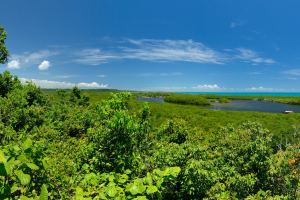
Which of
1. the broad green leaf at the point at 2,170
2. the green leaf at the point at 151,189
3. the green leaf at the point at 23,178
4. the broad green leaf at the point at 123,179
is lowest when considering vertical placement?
the broad green leaf at the point at 123,179

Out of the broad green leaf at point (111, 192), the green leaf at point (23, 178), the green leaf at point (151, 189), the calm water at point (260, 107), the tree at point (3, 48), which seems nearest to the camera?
the green leaf at point (23, 178)

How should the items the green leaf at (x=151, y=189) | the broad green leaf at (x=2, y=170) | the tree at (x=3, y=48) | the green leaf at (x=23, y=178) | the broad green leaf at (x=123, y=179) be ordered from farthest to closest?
1. the tree at (x=3, y=48)
2. the broad green leaf at (x=123, y=179)
3. the green leaf at (x=151, y=189)
4. the green leaf at (x=23, y=178)
5. the broad green leaf at (x=2, y=170)

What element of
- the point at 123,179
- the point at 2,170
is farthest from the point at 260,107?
the point at 2,170

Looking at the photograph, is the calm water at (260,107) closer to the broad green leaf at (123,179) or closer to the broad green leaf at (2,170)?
the broad green leaf at (123,179)

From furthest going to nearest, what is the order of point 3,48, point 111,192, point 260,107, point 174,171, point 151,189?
1. point 260,107
2. point 3,48
3. point 174,171
4. point 111,192
5. point 151,189

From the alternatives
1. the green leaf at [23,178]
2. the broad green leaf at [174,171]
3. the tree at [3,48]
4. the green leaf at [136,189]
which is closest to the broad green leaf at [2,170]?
the green leaf at [23,178]

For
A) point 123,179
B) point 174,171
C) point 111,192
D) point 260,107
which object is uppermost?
point 174,171

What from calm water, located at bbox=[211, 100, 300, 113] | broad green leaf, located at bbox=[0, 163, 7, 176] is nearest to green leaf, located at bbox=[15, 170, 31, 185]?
broad green leaf, located at bbox=[0, 163, 7, 176]

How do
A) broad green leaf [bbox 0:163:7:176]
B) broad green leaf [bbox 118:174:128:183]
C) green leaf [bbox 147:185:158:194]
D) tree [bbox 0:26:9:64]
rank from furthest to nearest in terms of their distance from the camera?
tree [bbox 0:26:9:64] → broad green leaf [bbox 118:174:128:183] → green leaf [bbox 147:185:158:194] → broad green leaf [bbox 0:163:7:176]

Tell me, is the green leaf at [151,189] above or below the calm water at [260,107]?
above

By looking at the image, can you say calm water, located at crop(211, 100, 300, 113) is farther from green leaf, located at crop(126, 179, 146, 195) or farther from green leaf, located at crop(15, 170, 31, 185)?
green leaf, located at crop(15, 170, 31, 185)

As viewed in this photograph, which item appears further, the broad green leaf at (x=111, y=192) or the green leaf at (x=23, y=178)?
the broad green leaf at (x=111, y=192)

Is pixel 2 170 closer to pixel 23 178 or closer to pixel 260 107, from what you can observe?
pixel 23 178

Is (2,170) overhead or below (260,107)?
overhead
